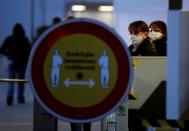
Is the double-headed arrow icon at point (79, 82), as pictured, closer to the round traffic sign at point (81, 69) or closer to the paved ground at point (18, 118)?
the round traffic sign at point (81, 69)

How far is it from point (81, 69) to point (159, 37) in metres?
5.03

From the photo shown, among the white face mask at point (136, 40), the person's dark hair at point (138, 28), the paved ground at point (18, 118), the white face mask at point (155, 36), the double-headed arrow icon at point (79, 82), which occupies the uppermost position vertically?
the person's dark hair at point (138, 28)

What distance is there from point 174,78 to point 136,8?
6.23 metres

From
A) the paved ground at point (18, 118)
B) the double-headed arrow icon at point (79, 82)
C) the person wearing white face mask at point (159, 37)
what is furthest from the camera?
the paved ground at point (18, 118)

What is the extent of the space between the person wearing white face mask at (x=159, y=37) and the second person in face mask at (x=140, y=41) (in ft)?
0.76

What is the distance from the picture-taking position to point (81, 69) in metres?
3.69

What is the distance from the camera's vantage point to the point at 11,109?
12.7m

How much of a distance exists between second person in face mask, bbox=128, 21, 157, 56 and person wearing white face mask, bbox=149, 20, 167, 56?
0.23m

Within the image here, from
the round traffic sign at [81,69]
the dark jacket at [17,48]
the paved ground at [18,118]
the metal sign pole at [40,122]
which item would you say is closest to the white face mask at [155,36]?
the paved ground at [18,118]

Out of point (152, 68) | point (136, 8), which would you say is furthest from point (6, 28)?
point (152, 68)

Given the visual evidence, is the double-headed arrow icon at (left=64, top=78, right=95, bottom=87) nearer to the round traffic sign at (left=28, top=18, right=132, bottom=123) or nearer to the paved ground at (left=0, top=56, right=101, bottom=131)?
the round traffic sign at (left=28, top=18, right=132, bottom=123)

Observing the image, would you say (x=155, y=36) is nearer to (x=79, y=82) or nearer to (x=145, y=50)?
(x=145, y=50)

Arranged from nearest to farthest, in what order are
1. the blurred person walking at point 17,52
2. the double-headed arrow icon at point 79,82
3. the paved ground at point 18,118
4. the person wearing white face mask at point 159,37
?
the double-headed arrow icon at point 79,82 < the person wearing white face mask at point 159,37 < the paved ground at point 18,118 < the blurred person walking at point 17,52

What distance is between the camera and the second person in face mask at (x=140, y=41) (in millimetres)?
7779
